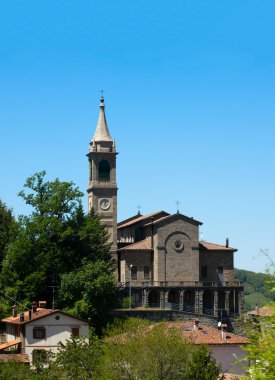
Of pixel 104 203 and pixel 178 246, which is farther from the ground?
pixel 104 203

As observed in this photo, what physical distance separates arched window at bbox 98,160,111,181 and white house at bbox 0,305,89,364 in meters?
27.0

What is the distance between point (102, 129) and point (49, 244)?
18.5m

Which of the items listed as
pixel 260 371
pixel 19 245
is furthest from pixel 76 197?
pixel 260 371

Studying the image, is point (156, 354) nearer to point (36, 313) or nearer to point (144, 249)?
point (36, 313)

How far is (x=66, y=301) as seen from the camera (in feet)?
241

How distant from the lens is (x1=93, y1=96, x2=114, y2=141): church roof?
299 ft

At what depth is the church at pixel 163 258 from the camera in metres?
83.6

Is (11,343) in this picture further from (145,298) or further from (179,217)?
(179,217)

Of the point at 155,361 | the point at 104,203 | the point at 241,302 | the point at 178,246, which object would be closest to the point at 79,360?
A: the point at 155,361

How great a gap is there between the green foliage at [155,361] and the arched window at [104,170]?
4012cm

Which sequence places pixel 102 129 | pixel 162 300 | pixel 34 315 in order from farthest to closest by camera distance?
pixel 102 129, pixel 162 300, pixel 34 315

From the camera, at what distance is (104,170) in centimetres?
9031

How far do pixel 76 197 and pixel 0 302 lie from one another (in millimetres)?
11384

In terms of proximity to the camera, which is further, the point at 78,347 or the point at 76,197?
the point at 76,197
